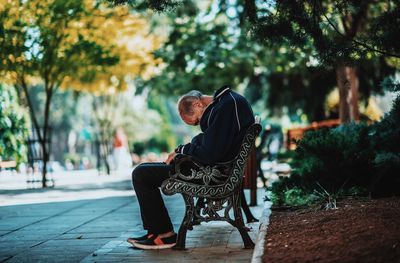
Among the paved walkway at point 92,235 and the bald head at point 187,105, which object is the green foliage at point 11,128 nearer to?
the paved walkway at point 92,235

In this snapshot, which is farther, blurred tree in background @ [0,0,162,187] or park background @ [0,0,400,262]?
blurred tree in background @ [0,0,162,187]

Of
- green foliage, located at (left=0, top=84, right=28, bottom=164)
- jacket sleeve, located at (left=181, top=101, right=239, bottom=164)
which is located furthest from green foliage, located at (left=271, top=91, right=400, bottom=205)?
green foliage, located at (left=0, top=84, right=28, bottom=164)

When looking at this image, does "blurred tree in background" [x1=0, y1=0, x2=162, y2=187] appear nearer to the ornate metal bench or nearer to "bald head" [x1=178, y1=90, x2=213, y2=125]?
"bald head" [x1=178, y1=90, x2=213, y2=125]

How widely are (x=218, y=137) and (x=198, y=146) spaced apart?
0.23 m

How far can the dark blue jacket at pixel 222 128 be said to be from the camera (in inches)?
189

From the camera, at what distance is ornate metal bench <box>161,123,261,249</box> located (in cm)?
488

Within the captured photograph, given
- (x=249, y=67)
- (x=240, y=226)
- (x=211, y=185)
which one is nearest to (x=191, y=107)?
(x=211, y=185)

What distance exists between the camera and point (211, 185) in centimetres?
493

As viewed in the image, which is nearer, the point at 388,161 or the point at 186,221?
the point at 186,221

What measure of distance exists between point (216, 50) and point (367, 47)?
34.7 feet

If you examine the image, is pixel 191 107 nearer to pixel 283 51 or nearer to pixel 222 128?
pixel 222 128

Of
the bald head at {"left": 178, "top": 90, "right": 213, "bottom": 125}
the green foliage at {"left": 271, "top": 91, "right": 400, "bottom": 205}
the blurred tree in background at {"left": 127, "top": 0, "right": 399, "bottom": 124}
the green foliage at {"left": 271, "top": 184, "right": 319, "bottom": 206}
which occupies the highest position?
the blurred tree in background at {"left": 127, "top": 0, "right": 399, "bottom": 124}

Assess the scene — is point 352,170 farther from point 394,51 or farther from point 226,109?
point 226,109

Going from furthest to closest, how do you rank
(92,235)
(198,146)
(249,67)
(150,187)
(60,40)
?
(249,67), (60,40), (92,235), (150,187), (198,146)
